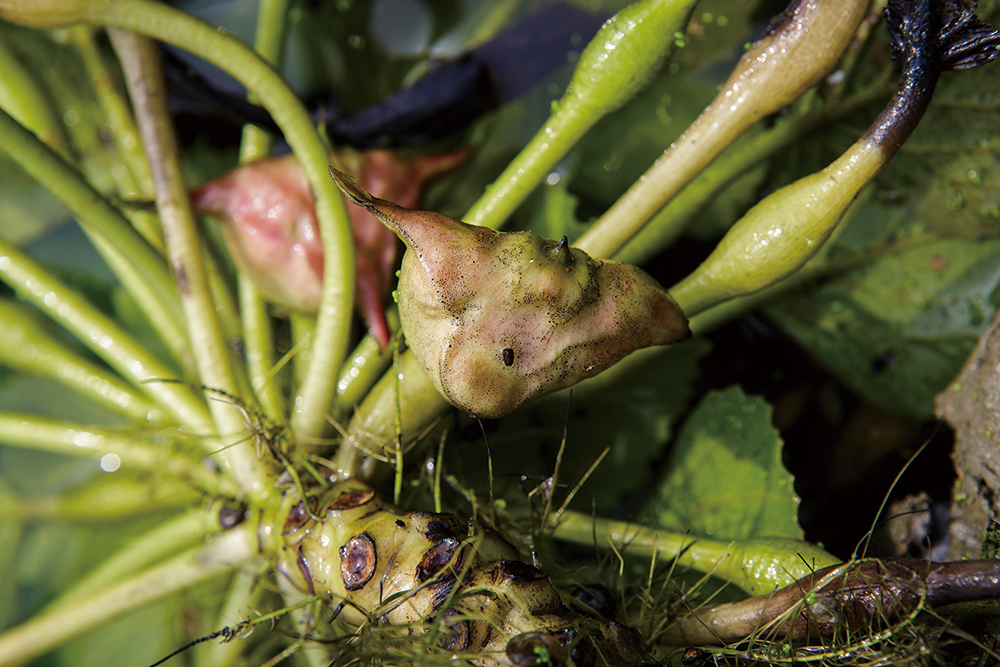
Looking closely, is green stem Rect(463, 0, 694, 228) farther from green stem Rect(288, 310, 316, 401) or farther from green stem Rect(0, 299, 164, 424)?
green stem Rect(0, 299, 164, 424)

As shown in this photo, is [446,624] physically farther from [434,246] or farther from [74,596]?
[74,596]

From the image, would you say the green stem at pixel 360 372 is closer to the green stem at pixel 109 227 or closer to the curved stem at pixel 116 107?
the green stem at pixel 109 227

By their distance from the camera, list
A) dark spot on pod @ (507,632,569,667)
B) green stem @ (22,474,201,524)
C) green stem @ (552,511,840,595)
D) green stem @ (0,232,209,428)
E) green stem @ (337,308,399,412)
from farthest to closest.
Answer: green stem @ (22,474,201,524) → green stem @ (0,232,209,428) → green stem @ (337,308,399,412) → green stem @ (552,511,840,595) → dark spot on pod @ (507,632,569,667)

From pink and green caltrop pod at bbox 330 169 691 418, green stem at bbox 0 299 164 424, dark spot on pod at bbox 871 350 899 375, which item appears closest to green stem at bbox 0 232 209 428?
green stem at bbox 0 299 164 424

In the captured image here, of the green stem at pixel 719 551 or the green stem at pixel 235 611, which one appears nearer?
the green stem at pixel 719 551

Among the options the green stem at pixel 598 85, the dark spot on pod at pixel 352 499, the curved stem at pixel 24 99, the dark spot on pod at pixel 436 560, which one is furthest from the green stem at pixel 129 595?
the curved stem at pixel 24 99

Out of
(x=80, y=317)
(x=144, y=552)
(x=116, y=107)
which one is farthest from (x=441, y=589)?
(x=116, y=107)
